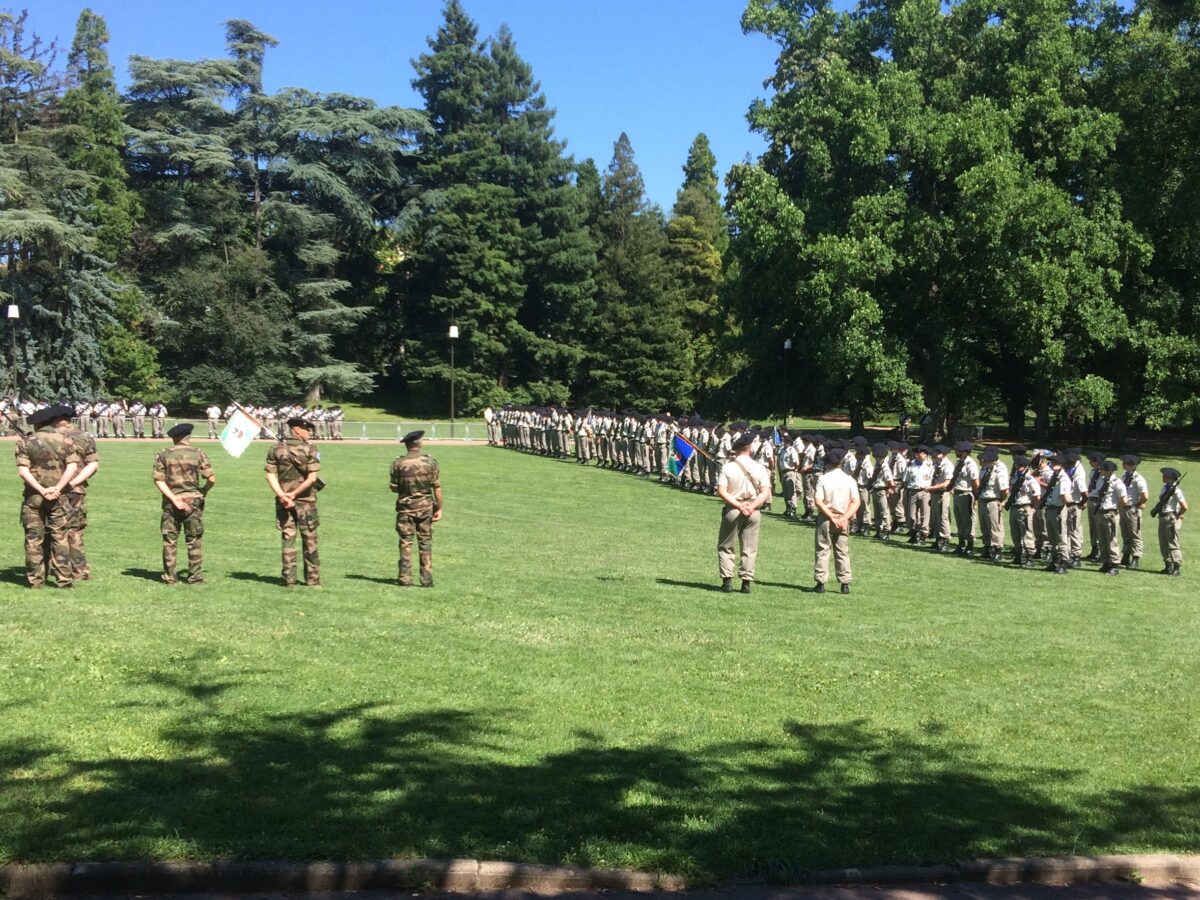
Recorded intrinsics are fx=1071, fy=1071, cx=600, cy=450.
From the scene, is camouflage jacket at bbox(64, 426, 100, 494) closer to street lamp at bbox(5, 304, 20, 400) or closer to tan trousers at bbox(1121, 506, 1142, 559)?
tan trousers at bbox(1121, 506, 1142, 559)

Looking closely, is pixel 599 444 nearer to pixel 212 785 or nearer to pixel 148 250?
pixel 212 785

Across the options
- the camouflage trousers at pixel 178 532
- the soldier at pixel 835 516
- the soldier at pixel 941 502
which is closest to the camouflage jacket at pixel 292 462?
the camouflage trousers at pixel 178 532

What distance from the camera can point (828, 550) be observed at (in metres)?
14.8

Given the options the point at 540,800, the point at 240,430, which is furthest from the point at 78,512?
the point at 540,800

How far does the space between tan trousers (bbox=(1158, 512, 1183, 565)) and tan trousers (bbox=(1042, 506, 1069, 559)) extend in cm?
165

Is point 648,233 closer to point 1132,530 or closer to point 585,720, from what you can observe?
point 1132,530

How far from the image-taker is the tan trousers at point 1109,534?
19.2 m

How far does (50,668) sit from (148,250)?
65.0m

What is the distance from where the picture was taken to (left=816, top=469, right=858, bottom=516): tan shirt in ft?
47.6

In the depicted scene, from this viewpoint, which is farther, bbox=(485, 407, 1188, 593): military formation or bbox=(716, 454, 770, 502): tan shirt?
bbox=(485, 407, 1188, 593): military formation

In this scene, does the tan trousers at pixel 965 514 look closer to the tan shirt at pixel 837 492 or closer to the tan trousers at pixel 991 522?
the tan trousers at pixel 991 522

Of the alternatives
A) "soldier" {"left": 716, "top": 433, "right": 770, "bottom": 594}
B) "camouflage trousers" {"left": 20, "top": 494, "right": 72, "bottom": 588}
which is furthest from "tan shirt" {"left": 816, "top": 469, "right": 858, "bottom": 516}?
"camouflage trousers" {"left": 20, "top": 494, "right": 72, "bottom": 588}

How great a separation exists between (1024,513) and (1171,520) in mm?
2403

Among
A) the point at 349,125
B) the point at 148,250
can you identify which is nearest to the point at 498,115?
the point at 349,125
